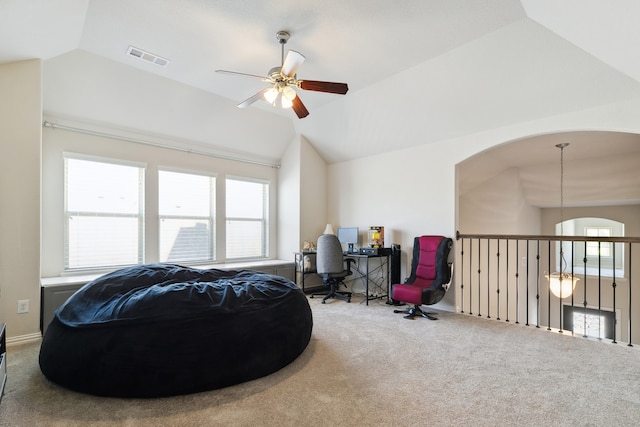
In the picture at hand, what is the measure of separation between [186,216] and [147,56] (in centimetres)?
231

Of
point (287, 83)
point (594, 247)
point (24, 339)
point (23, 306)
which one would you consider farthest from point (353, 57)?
point (594, 247)

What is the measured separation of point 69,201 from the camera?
4.01 m

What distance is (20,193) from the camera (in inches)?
122

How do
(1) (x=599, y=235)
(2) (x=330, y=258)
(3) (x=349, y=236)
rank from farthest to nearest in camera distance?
(1) (x=599, y=235), (3) (x=349, y=236), (2) (x=330, y=258)

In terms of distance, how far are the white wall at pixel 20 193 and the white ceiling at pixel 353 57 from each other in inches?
9.8

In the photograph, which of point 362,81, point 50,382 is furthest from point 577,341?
point 50,382

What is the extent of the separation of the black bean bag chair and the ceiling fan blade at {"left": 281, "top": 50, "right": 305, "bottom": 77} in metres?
1.92

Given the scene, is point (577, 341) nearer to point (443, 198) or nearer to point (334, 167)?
point (443, 198)

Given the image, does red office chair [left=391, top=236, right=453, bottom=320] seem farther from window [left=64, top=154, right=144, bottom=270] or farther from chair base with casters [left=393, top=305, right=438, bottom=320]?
window [left=64, top=154, right=144, bottom=270]

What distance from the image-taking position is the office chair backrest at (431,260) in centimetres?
414

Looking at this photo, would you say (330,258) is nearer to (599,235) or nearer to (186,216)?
(186,216)

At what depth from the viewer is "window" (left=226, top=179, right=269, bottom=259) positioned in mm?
5555

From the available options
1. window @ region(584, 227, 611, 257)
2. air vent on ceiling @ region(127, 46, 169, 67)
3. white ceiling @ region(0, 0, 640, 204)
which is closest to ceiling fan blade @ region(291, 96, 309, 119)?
white ceiling @ region(0, 0, 640, 204)

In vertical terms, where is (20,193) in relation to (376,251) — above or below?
above
